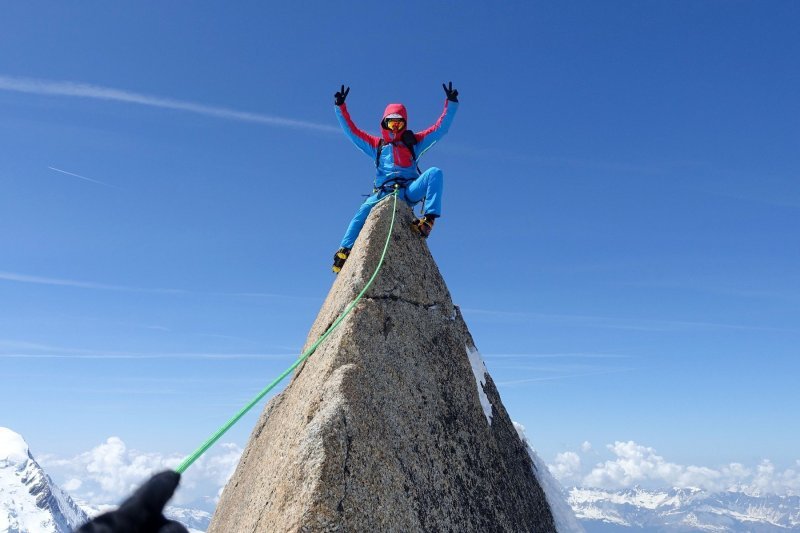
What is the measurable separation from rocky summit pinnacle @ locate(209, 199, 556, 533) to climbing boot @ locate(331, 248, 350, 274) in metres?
1.44

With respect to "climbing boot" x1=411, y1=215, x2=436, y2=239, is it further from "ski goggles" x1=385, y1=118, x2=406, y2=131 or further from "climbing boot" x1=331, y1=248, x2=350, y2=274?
"ski goggles" x1=385, y1=118, x2=406, y2=131

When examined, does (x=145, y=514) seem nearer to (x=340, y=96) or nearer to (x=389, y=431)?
(x=389, y=431)

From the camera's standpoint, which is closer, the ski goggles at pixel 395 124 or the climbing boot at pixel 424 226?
the climbing boot at pixel 424 226

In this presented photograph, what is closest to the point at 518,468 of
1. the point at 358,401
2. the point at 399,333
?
the point at 399,333

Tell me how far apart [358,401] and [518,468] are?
4686 mm

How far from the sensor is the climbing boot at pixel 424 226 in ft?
42.6

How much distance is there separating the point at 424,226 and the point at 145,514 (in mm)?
10030

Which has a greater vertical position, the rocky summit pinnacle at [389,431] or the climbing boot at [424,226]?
the climbing boot at [424,226]

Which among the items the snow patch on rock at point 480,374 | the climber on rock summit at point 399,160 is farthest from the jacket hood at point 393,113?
the snow patch on rock at point 480,374

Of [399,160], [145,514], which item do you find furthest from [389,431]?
[399,160]

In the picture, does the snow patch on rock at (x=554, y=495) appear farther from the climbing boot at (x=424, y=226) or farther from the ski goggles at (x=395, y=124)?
the ski goggles at (x=395, y=124)

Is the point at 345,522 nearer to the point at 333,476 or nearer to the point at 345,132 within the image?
the point at 333,476

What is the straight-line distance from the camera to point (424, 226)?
13016 mm

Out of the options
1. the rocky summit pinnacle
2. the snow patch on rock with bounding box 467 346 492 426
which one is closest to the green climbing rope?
the rocky summit pinnacle
